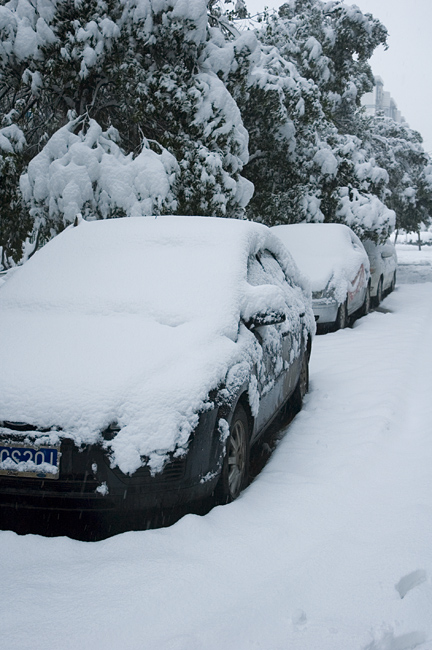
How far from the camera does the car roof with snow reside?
30.7 ft

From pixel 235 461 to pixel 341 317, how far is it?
610cm

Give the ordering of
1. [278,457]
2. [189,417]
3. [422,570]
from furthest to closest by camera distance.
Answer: [278,457] → [189,417] → [422,570]

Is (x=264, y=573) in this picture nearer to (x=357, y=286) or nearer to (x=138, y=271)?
(x=138, y=271)

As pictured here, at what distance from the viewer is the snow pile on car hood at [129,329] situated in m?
2.93

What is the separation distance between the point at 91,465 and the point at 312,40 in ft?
54.4

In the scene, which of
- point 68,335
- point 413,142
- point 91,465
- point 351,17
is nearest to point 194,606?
point 91,465

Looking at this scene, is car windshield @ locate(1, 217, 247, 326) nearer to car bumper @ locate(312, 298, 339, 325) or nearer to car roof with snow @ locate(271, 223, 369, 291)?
car bumper @ locate(312, 298, 339, 325)

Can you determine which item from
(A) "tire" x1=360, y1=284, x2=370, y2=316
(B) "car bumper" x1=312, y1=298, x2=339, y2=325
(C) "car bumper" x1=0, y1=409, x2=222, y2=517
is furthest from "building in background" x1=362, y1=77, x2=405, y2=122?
(C) "car bumper" x1=0, y1=409, x2=222, y2=517

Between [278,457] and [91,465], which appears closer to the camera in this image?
[91,465]

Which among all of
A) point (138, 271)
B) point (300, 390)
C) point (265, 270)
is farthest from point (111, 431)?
point (300, 390)

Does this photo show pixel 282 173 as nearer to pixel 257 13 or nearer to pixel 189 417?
pixel 257 13

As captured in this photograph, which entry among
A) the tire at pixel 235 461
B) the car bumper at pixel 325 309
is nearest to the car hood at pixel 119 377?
the tire at pixel 235 461

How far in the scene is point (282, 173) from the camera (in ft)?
47.2

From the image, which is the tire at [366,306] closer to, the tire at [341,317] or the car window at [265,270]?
the tire at [341,317]
